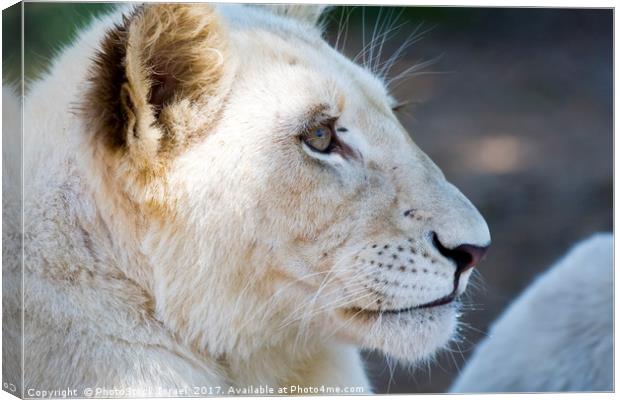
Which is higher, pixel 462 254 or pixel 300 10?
pixel 300 10

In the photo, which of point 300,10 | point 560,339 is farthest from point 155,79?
point 560,339

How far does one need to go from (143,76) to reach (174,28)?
0.16 metres

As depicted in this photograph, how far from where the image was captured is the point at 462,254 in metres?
3.07

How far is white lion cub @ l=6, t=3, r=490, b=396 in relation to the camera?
9.62ft

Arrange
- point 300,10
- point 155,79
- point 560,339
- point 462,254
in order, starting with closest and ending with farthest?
point 155,79
point 462,254
point 300,10
point 560,339

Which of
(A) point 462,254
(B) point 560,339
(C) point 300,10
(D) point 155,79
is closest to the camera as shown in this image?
(D) point 155,79

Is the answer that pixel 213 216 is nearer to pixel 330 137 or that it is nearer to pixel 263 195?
pixel 263 195

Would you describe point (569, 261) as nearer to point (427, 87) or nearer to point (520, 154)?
point (520, 154)

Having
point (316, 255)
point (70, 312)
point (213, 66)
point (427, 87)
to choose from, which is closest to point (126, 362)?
→ point (70, 312)

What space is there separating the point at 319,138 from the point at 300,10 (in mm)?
683

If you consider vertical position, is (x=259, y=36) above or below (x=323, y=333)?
above

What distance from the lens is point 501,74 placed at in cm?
414

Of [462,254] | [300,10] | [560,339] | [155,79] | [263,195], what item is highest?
[155,79]

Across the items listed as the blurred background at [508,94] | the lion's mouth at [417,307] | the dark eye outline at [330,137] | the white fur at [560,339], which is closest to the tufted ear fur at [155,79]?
the dark eye outline at [330,137]
